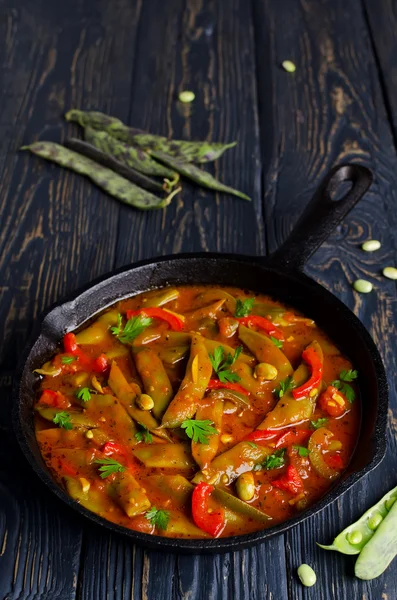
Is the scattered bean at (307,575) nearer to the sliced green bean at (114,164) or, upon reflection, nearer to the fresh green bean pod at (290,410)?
the fresh green bean pod at (290,410)

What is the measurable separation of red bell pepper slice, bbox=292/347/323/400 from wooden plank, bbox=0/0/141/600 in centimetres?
121

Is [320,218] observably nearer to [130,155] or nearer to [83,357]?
[83,357]

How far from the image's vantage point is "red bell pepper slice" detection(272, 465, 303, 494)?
11.2 feet

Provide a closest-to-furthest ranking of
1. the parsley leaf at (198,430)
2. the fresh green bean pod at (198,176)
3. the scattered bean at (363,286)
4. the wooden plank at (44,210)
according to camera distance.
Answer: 1. the parsley leaf at (198,430)
2. the wooden plank at (44,210)
3. the scattered bean at (363,286)
4. the fresh green bean pod at (198,176)

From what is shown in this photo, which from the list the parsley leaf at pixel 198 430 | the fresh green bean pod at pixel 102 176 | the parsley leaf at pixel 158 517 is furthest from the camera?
the fresh green bean pod at pixel 102 176

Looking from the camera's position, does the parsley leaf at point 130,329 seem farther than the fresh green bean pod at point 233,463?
Yes

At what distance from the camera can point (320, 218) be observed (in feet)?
14.6

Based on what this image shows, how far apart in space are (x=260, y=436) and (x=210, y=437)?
235mm

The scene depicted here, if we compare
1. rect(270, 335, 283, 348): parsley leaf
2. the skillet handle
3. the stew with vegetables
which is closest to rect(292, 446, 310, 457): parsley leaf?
the stew with vegetables

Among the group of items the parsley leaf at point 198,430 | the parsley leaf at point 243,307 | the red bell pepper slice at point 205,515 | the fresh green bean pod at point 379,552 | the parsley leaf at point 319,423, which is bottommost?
the fresh green bean pod at point 379,552

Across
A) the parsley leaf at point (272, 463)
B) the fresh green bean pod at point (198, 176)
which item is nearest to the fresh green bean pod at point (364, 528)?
the parsley leaf at point (272, 463)

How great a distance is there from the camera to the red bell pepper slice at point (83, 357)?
3904 millimetres

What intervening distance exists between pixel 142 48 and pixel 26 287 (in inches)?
106

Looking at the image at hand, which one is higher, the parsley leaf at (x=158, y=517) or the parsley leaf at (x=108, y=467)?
the parsley leaf at (x=108, y=467)
